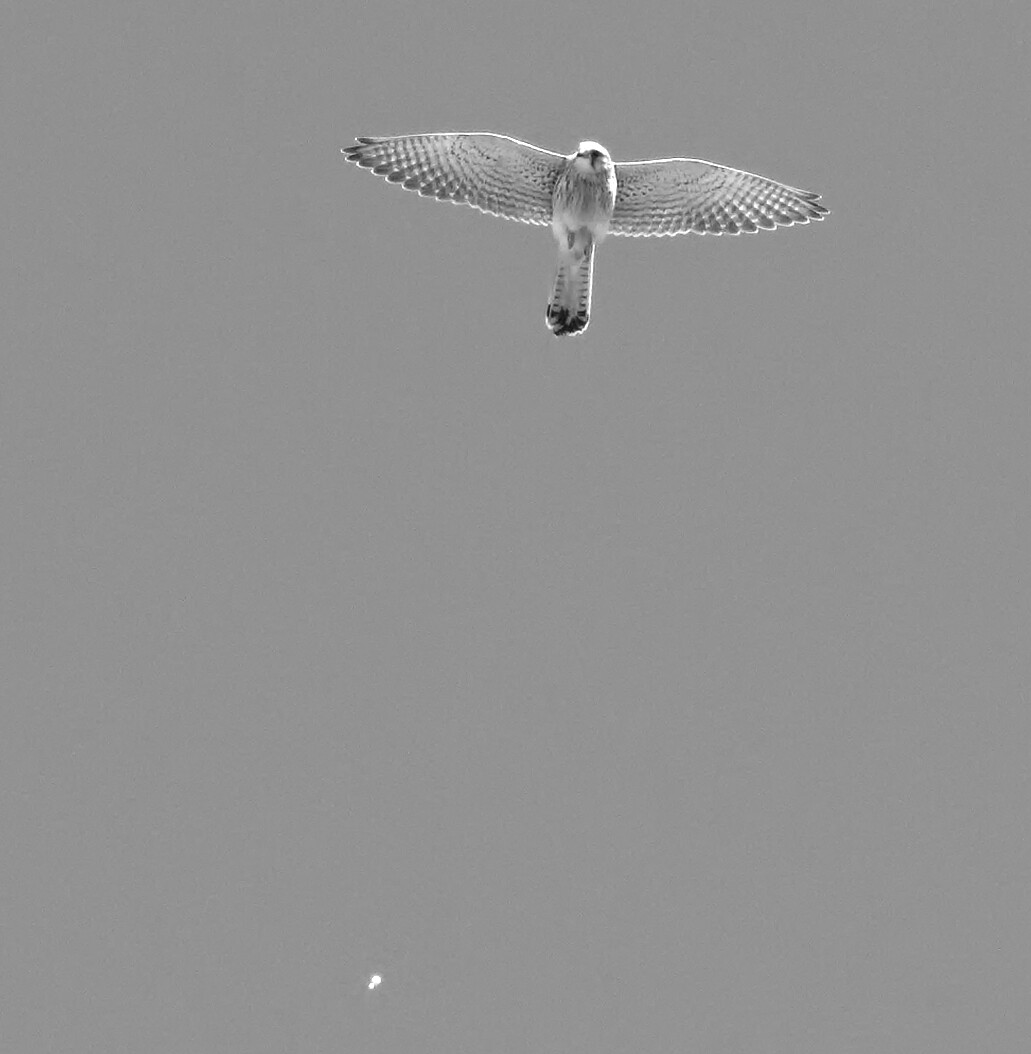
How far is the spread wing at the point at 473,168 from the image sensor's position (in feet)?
49.9

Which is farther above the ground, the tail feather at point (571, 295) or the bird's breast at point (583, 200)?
the bird's breast at point (583, 200)

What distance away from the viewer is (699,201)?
52.6ft

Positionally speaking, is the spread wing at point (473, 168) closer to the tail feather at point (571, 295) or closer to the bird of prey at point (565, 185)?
the bird of prey at point (565, 185)

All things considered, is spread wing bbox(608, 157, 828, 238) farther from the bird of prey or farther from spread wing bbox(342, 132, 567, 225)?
spread wing bbox(342, 132, 567, 225)

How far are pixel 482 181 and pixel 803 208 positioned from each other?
9.48 ft

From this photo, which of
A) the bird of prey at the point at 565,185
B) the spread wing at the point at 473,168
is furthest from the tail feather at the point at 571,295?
the spread wing at the point at 473,168

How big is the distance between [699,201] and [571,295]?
1618mm

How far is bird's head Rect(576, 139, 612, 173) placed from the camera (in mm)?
15016

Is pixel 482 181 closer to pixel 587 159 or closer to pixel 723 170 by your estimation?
pixel 587 159

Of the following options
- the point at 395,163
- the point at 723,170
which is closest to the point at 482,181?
the point at 395,163

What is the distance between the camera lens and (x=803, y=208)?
53.3 feet

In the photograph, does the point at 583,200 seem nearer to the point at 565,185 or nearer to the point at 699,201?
the point at 565,185

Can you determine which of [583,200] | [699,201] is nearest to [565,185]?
[583,200]

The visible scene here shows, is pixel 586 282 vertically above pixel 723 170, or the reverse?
pixel 723 170
